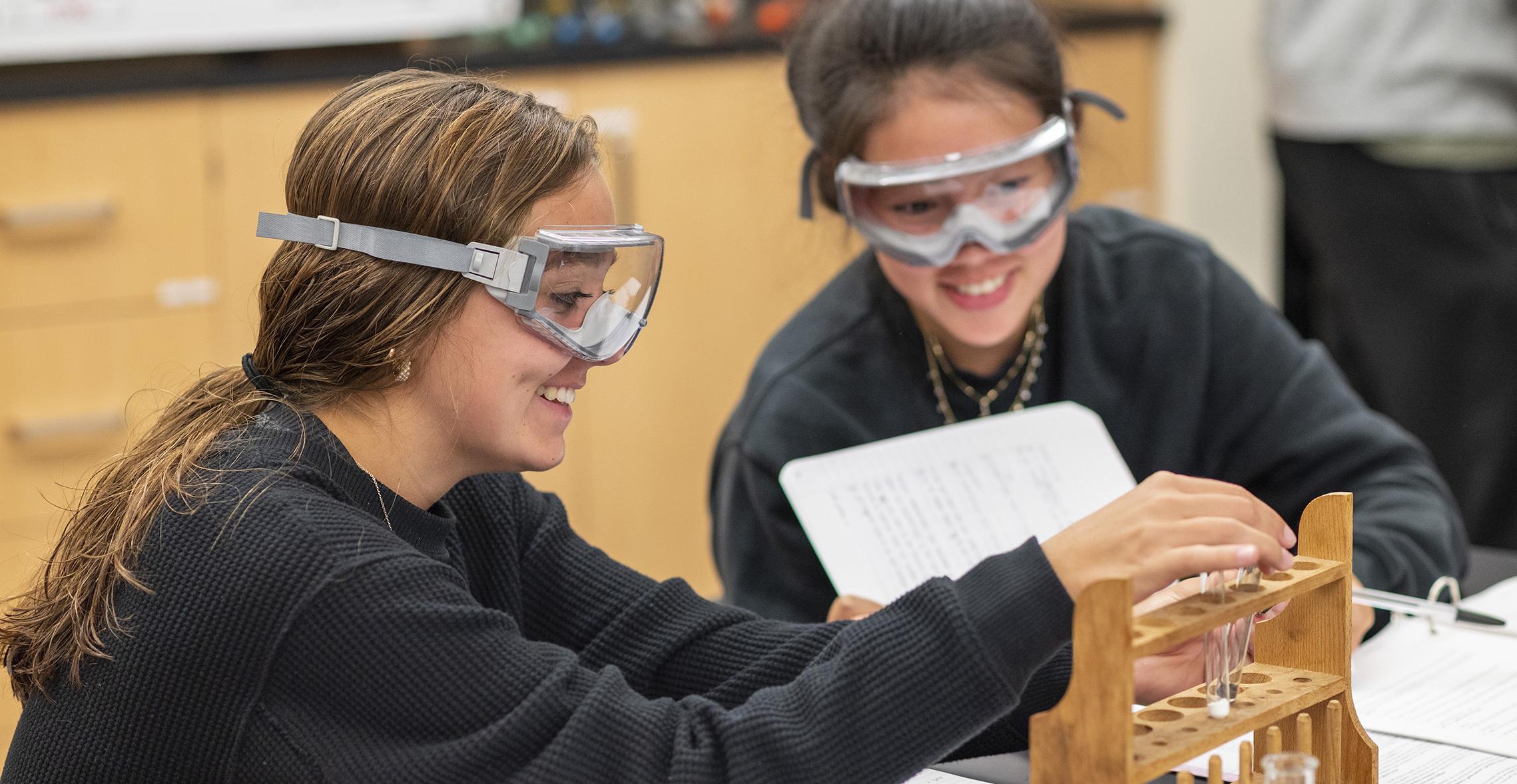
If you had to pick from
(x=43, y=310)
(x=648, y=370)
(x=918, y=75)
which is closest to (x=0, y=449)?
→ (x=43, y=310)

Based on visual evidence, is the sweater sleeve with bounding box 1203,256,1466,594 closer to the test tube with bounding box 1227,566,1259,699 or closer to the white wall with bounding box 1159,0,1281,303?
the test tube with bounding box 1227,566,1259,699

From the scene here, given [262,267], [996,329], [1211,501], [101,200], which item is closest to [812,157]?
[996,329]

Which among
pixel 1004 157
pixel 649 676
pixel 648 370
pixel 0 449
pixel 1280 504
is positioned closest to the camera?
pixel 649 676

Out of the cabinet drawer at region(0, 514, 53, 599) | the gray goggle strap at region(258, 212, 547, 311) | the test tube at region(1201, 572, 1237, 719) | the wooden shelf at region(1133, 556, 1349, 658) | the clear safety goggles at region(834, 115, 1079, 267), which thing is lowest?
the cabinet drawer at region(0, 514, 53, 599)

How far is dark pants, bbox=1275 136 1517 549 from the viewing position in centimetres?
A: 271

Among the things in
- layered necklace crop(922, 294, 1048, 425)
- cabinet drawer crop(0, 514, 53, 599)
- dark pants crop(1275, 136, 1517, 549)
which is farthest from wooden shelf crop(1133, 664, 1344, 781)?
cabinet drawer crop(0, 514, 53, 599)

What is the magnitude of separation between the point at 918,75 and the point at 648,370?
1.54 metres

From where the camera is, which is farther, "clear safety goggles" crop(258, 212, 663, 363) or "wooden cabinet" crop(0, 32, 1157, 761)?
"wooden cabinet" crop(0, 32, 1157, 761)

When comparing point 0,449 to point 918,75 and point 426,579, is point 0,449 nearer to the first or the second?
point 918,75

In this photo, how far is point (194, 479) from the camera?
991mm

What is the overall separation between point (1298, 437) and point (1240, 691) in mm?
685

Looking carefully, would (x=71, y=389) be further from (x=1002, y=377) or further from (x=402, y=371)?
(x=402, y=371)

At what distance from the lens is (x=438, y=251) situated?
1025 millimetres

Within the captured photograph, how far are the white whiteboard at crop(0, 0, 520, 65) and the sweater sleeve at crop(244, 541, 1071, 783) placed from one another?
193 cm
